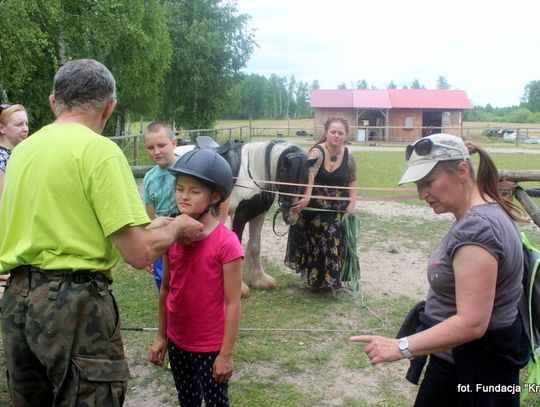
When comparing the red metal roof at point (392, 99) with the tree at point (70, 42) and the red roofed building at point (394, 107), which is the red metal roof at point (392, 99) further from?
the tree at point (70, 42)

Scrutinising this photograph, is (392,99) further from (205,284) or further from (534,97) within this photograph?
(534,97)

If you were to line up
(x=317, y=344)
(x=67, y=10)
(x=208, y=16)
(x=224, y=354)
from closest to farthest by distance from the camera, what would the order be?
(x=224, y=354)
(x=317, y=344)
(x=67, y=10)
(x=208, y=16)

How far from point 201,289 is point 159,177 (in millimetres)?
1610

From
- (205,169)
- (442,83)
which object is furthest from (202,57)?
(442,83)

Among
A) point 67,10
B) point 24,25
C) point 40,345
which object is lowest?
point 40,345

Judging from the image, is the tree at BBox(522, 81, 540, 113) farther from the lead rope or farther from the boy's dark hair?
the boy's dark hair

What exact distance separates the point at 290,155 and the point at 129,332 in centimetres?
213

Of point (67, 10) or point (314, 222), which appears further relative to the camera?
point (67, 10)

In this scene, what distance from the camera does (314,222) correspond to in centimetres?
480

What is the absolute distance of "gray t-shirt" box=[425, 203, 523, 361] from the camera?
1529 mm

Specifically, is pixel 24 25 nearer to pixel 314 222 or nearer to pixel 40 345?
pixel 314 222

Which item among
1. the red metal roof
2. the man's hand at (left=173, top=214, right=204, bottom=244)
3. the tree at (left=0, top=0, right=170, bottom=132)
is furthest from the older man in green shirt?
the red metal roof

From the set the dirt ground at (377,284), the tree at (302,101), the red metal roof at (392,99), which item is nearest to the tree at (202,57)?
the red metal roof at (392,99)

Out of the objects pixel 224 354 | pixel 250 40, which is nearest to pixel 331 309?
pixel 224 354
